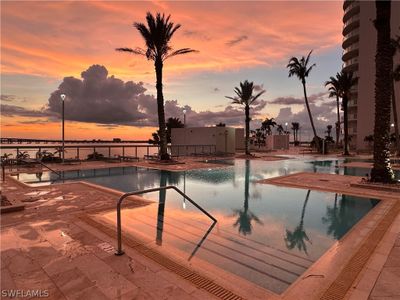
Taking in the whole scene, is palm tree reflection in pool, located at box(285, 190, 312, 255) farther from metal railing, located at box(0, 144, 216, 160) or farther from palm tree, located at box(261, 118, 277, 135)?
palm tree, located at box(261, 118, 277, 135)

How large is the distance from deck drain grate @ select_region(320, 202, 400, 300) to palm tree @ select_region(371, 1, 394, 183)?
5.82 meters

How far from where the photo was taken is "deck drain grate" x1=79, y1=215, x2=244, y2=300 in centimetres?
364

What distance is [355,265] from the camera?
452 cm

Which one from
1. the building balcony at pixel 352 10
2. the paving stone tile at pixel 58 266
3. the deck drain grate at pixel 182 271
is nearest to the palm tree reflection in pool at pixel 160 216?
the deck drain grate at pixel 182 271

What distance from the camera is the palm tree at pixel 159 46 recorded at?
2062 centimetres

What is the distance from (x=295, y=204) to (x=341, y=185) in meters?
4.53

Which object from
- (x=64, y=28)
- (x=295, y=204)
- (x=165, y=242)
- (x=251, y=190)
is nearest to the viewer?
(x=165, y=242)

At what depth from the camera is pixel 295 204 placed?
9297 mm

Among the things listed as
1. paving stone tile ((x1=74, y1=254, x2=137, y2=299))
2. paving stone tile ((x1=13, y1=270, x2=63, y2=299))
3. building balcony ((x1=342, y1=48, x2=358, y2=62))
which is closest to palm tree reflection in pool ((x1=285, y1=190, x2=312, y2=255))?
paving stone tile ((x1=74, y1=254, x2=137, y2=299))

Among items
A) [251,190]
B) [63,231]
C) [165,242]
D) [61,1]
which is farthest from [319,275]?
[61,1]

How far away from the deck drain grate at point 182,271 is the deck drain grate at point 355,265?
133 centimetres

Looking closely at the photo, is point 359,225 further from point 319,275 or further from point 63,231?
point 63,231

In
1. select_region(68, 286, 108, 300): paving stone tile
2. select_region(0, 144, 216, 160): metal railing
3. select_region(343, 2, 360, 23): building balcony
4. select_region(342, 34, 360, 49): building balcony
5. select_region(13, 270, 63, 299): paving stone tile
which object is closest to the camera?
select_region(68, 286, 108, 300): paving stone tile

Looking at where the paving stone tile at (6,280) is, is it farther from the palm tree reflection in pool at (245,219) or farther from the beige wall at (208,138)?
the beige wall at (208,138)
